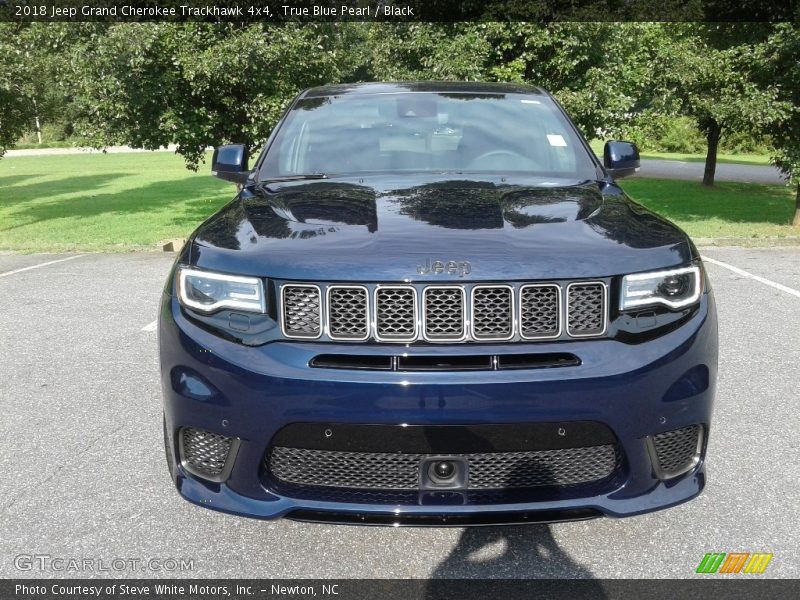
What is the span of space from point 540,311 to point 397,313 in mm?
440

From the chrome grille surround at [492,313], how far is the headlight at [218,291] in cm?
67

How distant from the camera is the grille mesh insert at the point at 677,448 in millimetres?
2568

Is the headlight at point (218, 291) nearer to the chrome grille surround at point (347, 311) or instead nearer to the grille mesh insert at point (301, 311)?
the grille mesh insert at point (301, 311)

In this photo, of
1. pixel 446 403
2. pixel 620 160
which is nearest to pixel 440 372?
pixel 446 403

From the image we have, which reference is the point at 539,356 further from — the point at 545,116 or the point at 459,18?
the point at 459,18

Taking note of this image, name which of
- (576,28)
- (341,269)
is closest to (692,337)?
(341,269)

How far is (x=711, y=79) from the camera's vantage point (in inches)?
507

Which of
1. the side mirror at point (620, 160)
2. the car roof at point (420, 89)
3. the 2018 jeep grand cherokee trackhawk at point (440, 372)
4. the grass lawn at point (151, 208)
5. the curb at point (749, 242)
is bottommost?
the grass lawn at point (151, 208)

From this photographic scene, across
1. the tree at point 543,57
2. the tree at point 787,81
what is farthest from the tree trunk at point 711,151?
the tree at point 543,57

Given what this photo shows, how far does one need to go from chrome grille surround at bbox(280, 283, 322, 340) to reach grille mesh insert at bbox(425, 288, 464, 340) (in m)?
0.34

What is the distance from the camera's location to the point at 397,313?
2.46m

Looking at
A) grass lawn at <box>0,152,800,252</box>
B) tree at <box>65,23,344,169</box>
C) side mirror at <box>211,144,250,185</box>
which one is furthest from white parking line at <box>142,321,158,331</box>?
tree at <box>65,23,344,169</box>

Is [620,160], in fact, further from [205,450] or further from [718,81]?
[718,81]

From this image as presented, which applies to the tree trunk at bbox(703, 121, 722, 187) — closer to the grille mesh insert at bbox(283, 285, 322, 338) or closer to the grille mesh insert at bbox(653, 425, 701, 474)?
the grille mesh insert at bbox(653, 425, 701, 474)
